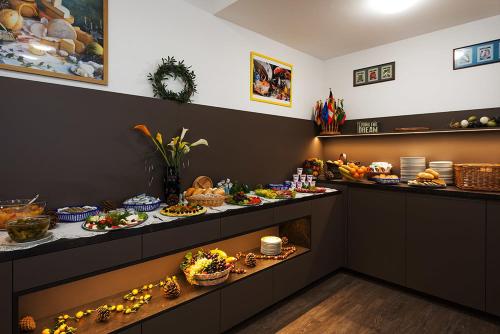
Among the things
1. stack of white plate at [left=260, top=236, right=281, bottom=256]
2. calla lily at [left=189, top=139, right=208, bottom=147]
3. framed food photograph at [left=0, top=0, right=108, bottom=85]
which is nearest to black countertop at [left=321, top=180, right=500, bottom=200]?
stack of white plate at [left=260, top=236, right=281, bottom=256]

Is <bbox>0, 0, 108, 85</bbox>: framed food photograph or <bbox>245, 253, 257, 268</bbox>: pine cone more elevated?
<bbox>0, 0, 108, 85</bbox>: framed food photograph

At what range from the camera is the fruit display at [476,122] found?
2748mm

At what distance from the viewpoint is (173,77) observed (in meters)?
2.53

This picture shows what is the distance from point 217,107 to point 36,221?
183 cm

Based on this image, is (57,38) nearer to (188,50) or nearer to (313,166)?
(188,50)

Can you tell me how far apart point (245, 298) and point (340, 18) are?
9.07ft

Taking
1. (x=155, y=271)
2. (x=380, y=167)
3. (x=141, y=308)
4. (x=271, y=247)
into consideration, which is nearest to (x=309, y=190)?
(x=271, y=247)

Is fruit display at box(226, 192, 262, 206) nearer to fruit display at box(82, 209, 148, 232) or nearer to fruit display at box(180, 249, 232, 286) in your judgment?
fruit display at box(180, 249, 232, 286)

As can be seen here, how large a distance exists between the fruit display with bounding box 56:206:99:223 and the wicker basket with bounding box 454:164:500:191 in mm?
3098

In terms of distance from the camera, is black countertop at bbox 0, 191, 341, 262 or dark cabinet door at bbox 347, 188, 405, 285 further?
dark cabinet door at bbox 347, 188, 405, 285

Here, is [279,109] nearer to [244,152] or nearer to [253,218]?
[244,152]

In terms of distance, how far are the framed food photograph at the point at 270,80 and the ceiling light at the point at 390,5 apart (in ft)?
3.84

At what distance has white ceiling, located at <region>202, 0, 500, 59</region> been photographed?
2627 mm

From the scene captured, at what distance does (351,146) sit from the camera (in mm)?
3918
